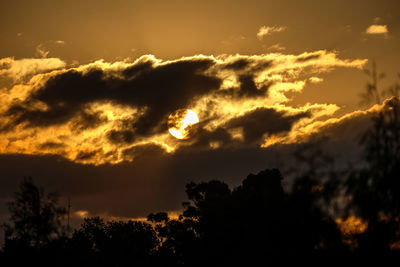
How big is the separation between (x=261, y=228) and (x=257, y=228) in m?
2.44

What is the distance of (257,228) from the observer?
48.4m

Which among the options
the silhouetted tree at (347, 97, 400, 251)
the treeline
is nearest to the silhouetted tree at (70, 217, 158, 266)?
the treeline

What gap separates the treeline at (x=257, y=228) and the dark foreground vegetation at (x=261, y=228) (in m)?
0.05

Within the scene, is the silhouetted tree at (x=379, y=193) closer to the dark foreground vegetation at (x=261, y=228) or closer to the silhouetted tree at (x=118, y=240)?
the dark foreground vegetation at (x=261, y=228)

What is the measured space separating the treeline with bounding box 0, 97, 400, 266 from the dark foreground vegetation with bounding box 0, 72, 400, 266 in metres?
0.05

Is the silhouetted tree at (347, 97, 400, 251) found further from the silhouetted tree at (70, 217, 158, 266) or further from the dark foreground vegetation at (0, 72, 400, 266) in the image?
the silhouetted tree at (70, 217, 158, 266)

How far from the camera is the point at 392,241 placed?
24906 mm

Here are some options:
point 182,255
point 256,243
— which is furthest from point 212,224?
point 256,243

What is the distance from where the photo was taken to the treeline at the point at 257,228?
2427cm

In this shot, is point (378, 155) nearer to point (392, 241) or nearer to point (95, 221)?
point (392, 241)

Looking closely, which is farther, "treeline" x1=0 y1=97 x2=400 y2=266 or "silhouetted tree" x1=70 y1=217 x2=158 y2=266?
"silhouetted tree" x1=70 y1=217 x2=158 y2=266

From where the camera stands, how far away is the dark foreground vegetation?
79.6 ft

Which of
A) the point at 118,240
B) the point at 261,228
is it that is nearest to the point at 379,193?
the point at 261,228

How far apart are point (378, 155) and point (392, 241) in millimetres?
4053
